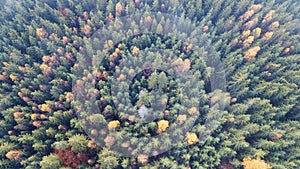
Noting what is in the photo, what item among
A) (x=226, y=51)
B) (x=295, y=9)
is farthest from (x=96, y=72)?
(x=295, y=9)

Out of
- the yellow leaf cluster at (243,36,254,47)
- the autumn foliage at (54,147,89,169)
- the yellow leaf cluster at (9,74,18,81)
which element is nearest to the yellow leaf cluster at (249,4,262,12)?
the yellow leaf cluster at (243,36,254,47)

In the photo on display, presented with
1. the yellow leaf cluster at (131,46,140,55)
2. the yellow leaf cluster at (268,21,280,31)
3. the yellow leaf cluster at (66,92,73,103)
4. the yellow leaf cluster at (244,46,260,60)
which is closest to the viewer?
the yellow leaf cluster at (66,92,73,103)

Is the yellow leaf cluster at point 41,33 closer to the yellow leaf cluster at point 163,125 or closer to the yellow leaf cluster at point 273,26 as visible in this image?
the yellow leaf cluster at point 163,125

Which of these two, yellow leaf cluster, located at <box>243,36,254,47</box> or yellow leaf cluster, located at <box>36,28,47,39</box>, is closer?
yellow leaf cluster, located at <box>36,28,47,39</box>

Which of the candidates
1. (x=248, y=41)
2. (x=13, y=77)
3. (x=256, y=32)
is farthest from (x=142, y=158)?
(x=256, y=32)

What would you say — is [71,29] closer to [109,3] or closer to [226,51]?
[109,3]

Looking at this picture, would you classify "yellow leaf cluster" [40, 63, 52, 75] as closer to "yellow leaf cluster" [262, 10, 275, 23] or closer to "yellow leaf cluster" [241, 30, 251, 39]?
"yellow leaf cluster" [241, 30, 251, 39]

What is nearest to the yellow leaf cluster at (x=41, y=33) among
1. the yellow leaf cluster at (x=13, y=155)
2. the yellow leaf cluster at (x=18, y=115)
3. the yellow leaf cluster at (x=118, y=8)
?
the yellow leaf cluster at (x=118, y=8)

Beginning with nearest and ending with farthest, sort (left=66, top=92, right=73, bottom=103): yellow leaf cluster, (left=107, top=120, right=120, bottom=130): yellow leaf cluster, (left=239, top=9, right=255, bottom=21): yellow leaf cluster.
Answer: (left=107, top=120, right=120, bottom=130): yellow leaf cluster < (left=66, top=92, right=73, bottom=103): yellow leaf cluster < (left=239, top=9, right=255, bottom=21): yellow leaf cluster
